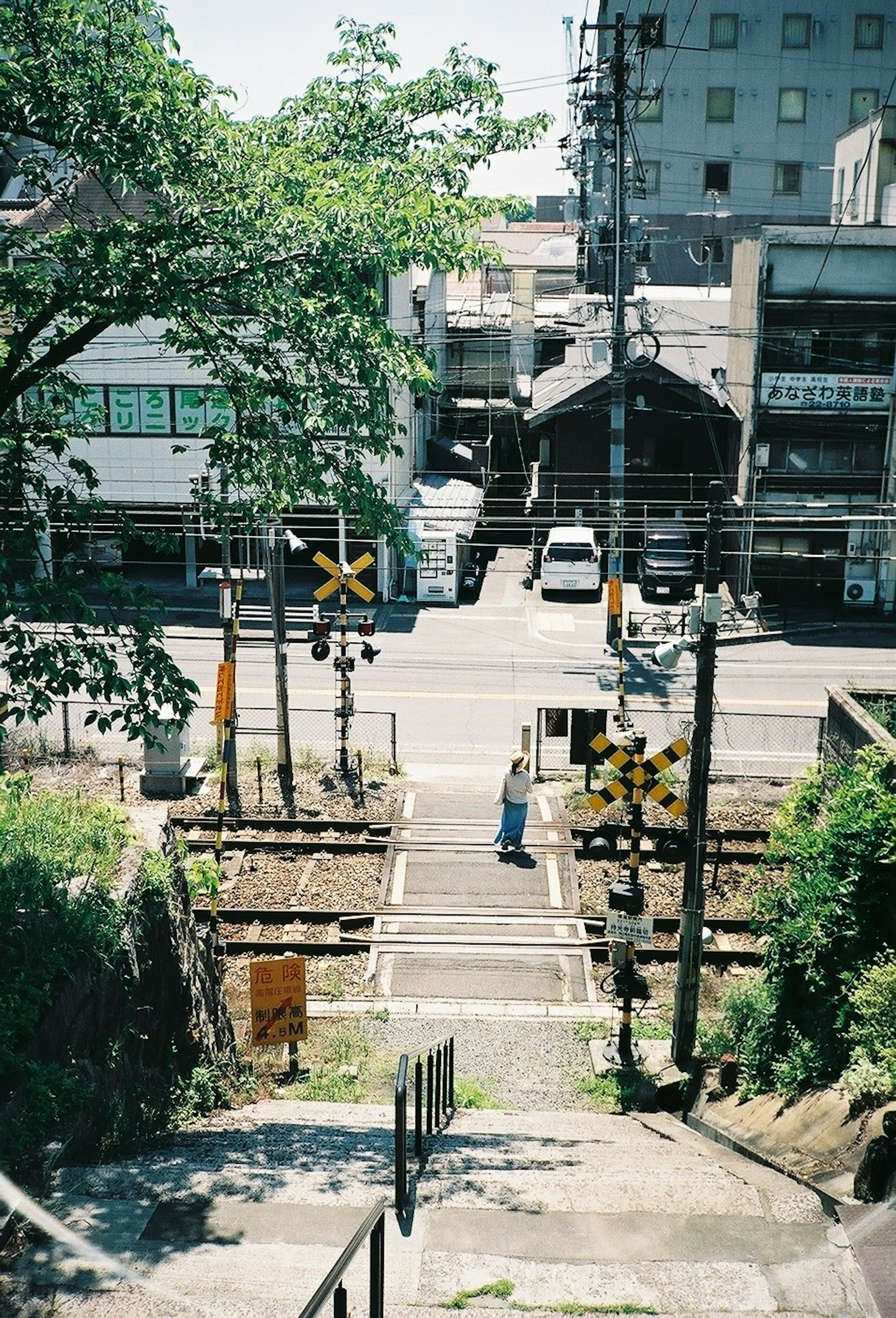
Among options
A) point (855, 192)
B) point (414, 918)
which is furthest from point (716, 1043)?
point (855, 192)

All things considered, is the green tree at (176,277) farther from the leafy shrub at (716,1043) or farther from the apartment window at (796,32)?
the apartment window at (796,32)

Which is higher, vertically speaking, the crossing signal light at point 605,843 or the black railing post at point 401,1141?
the black railing post at point 401,1141

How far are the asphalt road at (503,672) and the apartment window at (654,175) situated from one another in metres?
29.5

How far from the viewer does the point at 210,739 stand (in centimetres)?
2338

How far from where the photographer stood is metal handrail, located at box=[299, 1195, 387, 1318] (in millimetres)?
4664

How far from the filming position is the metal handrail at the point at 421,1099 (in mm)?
7020

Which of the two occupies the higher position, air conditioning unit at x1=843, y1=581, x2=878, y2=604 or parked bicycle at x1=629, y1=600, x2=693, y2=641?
air conditioning unit at x1=843, y1=581, x2=878, y2=604

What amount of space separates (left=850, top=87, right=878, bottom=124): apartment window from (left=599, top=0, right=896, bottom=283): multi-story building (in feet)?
0.15

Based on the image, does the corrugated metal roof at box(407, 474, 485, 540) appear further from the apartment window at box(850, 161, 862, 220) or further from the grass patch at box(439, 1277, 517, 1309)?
the grass patch at box(439, 1277, 517, 1309)

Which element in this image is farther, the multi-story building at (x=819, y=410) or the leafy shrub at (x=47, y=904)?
the multi-story building at (x=819, y=410)

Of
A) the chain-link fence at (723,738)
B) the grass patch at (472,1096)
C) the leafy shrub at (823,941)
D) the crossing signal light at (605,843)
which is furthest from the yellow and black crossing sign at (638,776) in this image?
the chain-link fence at (723,738)

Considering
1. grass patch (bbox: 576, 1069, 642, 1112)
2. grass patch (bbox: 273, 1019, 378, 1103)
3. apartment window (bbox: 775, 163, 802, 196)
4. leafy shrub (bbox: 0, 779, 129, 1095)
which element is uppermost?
apartment window (bbox: 775, 163, 802, 196)

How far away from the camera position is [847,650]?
3053cm

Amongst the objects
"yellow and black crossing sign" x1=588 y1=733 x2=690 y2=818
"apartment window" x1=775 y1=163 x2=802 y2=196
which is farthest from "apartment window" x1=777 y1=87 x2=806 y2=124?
"yellow and black crossing sign" x1=588 y1=733 x2=690 y2=818
